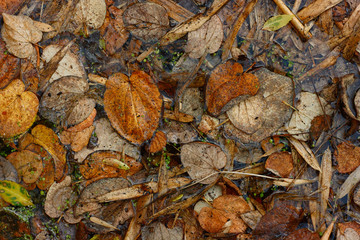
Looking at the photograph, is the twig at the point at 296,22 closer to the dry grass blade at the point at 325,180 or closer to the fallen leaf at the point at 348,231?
the dry grass blade at the point at 325,180

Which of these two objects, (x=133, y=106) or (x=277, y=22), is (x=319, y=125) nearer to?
(x=277, y=22)

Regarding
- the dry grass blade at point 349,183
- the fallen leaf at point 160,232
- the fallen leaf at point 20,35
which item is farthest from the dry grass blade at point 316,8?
the fallen leaf at point 20,35

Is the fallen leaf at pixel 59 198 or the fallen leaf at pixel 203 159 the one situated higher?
the fallen leaf at pixel 203 159

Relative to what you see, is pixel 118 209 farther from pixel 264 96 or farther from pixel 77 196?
pixel 264 96

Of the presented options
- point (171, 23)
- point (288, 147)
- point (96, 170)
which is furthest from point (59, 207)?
point (288, 147)

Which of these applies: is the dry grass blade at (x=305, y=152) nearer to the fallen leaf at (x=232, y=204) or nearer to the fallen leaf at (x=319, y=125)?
the fallen leaf at (x=319, y=125)

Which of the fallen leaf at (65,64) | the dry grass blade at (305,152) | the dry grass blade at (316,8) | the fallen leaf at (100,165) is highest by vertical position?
the dry grass blade at (316,8)

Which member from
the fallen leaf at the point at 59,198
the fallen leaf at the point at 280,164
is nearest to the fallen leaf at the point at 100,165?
the fallen leaf at the point at 59,198

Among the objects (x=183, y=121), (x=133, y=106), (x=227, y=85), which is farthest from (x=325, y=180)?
(x=133, y=106)
